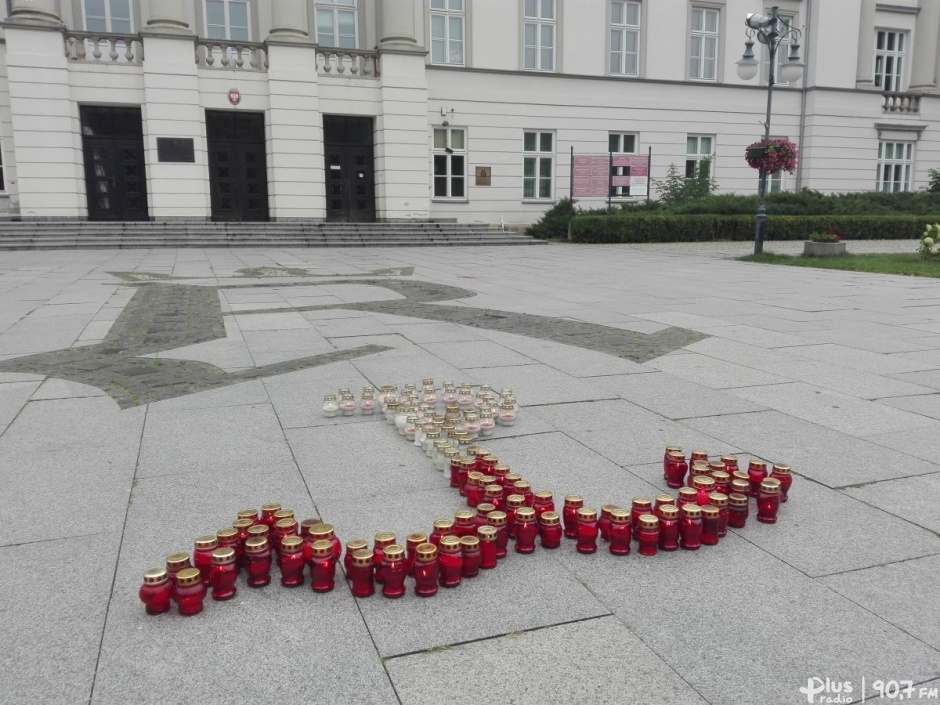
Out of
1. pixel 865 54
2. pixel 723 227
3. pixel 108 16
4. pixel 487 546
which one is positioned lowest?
pixel 487 546

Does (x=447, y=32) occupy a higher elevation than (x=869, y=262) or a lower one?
higher

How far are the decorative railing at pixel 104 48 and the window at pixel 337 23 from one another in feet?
22.2

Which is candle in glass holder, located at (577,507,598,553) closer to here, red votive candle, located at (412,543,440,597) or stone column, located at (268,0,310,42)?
red votive candle, located at (412,543,440,597)

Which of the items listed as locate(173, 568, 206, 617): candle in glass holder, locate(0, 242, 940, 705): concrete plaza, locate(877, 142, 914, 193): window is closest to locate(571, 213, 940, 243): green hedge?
locate(877, 142, 914, 193): window

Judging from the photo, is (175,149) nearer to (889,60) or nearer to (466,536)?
(466,536)

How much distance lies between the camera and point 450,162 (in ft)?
102

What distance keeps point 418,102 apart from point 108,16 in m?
11.2

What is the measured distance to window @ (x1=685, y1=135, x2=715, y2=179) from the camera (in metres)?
34.3

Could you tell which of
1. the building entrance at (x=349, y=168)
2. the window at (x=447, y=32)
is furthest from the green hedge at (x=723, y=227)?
the window at (x=447, y=32)

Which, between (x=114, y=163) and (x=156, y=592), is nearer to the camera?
(x=156, y=592)

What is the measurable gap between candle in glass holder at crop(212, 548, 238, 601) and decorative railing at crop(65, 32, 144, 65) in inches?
1059

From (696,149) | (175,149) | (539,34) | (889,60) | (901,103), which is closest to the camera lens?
(175,149)

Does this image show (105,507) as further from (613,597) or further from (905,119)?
(905,119)

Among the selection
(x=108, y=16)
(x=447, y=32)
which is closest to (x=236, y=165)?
(x=108, y=16)
